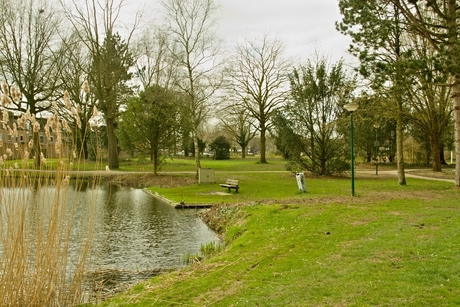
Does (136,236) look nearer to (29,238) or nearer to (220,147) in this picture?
(29,238)

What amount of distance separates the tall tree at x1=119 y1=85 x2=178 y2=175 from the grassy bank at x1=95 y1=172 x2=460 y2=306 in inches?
553

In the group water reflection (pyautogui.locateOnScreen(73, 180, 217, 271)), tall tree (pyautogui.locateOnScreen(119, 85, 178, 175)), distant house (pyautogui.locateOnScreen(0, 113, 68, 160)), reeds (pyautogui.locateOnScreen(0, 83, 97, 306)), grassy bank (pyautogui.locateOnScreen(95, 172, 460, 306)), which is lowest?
water reflection (pyautogui.locateOnScreen(73, 180, 217, 271))

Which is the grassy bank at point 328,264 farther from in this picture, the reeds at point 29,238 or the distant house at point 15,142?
the distant house at point 15,142

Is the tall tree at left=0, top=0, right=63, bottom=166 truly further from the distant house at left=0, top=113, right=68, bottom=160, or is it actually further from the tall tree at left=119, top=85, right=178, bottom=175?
the distant house at left=0, top=113, right=68, bottom=160

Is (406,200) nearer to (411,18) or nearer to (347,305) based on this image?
(411,18)

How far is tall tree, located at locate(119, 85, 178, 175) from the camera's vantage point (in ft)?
74.7

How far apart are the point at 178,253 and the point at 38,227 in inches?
156

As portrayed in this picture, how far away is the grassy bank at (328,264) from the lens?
14.6ft

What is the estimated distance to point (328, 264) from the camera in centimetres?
569

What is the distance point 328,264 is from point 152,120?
63.9 ft

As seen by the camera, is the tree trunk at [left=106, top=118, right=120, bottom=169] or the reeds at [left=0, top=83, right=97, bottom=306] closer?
the reeds at [left=0, top=83, right=97, bottom=306]

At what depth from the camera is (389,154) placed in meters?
37.2

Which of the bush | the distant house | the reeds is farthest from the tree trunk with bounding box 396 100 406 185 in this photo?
the bush

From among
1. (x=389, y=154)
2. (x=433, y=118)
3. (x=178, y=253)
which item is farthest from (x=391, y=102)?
(x=389, y=154)
